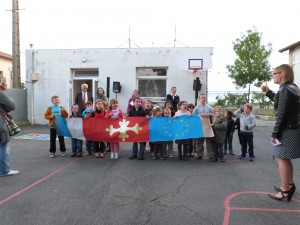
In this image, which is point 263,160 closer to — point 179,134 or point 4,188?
point 179,134

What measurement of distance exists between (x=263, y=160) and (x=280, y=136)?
3.39m

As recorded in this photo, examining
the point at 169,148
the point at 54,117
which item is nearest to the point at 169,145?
the point at 169,148

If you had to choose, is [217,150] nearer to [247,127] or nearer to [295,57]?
[247,127]

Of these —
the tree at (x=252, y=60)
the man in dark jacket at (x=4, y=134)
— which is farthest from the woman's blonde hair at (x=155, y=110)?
the tree at (x=252, y=60)

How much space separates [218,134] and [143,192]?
309 cm

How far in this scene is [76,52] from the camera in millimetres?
15820

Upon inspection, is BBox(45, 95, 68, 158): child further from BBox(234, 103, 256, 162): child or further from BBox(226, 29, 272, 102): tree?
BBox(226, 29, 272, 102): tree

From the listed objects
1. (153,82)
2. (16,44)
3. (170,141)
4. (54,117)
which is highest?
(16,44)

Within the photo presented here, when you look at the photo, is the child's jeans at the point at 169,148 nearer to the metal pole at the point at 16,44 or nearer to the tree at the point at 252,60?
the metal pole at the point at 16,44

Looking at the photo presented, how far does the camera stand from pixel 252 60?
2198 cm

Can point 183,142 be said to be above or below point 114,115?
below

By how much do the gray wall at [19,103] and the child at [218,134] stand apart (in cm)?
1206

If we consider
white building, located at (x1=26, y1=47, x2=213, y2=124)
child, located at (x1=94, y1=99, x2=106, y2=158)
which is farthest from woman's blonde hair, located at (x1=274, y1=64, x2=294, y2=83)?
white building, located at (x1=26, y1=47, x2=213, y2=124)

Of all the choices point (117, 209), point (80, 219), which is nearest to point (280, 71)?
point (117, 209)
